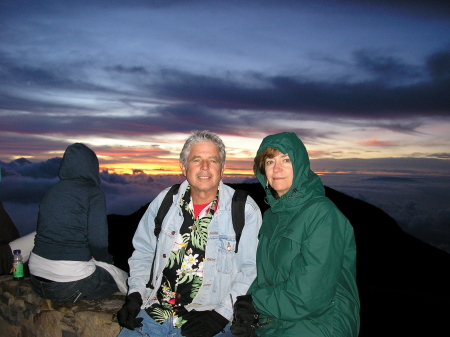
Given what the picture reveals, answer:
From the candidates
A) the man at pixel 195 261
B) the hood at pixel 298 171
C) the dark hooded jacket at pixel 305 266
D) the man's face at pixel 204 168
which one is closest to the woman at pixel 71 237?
the man at pixel 195 261

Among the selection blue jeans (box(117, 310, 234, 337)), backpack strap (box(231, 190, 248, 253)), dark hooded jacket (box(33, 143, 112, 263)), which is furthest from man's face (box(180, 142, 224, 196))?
dark hooded jacket (box(33, 143, 112, 263))

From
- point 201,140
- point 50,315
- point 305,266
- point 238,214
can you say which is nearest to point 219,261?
point 238,214

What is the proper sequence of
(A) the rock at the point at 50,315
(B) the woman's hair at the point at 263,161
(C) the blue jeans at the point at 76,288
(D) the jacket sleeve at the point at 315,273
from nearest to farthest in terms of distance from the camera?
(D) the jacket sleeve at the point at 315,273
(B) the woman's hair at the point at 263,161
(A) the rock at the point at 50,315
(C) the blue jeans at the point at 76,288

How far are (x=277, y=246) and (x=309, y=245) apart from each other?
0.34m

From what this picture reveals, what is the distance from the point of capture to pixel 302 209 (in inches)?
97.5

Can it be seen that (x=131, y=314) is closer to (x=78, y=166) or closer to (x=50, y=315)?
(x=50, y=315)

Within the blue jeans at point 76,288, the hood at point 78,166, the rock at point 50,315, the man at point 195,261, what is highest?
the hood at point 78,166

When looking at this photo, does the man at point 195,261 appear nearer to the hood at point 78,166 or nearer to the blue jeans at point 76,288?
the blue jeans at point 76,288

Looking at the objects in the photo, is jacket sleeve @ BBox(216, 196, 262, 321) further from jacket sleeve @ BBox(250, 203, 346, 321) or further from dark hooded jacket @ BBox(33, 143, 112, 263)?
dark hooded jacket @ BBox(33, 143, 112, 263)

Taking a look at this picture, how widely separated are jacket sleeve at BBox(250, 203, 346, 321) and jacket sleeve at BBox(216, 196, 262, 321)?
347 mm

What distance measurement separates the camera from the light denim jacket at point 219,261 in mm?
2732

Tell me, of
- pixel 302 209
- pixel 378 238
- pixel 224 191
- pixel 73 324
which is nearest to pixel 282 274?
pixel 302 209

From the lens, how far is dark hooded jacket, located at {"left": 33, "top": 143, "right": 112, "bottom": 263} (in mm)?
3406

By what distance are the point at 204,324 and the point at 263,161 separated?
4.26ft
